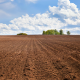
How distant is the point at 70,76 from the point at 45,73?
5.06 ft

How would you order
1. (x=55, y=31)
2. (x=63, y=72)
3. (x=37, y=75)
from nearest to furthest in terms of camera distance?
(x=37, y=75)
(x=63, y=72)
(x=55, y=31)

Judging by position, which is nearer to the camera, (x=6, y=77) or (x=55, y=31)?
(x=6, y=77)

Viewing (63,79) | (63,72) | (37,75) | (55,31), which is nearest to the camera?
(63,79)

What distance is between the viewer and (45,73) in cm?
545

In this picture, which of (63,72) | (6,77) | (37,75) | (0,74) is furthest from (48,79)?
(0,74)

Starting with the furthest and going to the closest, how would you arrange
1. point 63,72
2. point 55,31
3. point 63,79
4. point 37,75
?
1. point 55,31
2. point 63,72
3. point 37,75
4. point 63,79

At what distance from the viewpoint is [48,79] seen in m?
4.79

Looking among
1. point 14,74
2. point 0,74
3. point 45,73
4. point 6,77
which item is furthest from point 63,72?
point 0,74

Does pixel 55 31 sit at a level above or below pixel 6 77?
above

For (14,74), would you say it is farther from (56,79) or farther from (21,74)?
(56,79)

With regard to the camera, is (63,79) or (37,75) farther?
(37,75)

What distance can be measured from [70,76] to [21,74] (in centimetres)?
305

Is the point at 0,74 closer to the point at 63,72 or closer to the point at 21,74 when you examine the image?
the point at 21,74

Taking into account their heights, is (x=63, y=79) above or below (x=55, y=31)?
below
